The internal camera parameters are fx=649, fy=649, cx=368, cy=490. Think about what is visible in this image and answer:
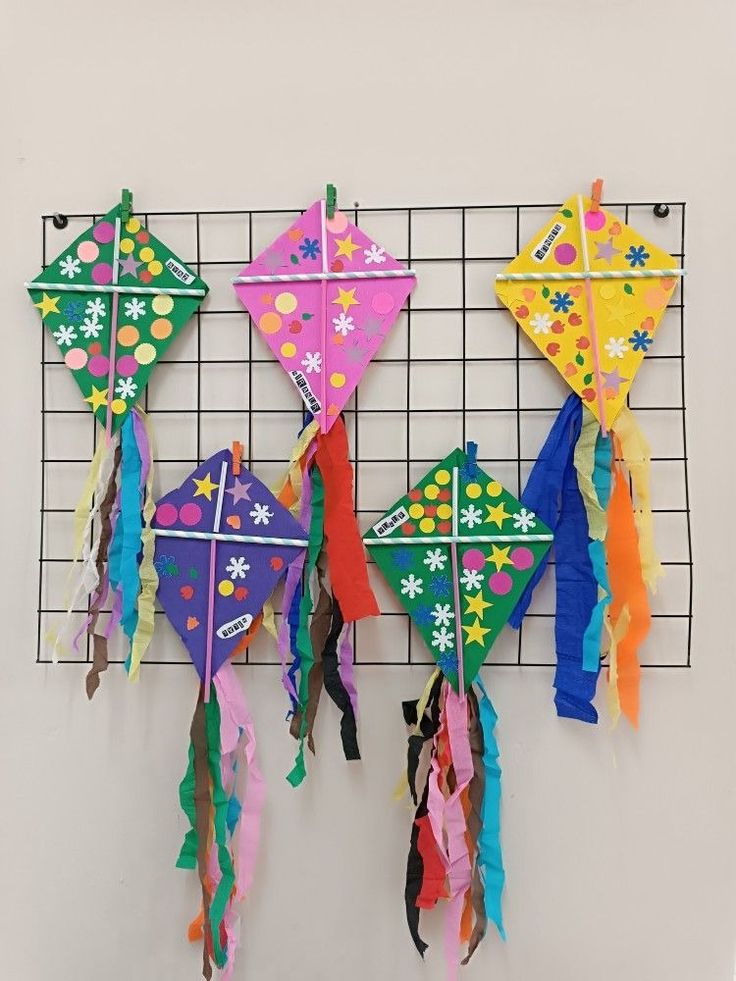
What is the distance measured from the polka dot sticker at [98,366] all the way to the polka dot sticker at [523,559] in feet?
2.08

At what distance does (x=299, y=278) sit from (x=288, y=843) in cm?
81

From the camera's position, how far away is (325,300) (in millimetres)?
904

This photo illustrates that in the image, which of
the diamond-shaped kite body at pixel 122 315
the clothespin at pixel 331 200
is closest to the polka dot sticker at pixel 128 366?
the diamond-shaped kite body at pixel 122 315

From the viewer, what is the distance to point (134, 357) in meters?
0.92

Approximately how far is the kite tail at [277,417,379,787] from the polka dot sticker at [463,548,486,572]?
0.46ft

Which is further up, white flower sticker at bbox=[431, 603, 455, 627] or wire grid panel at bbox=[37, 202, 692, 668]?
wire grid panel at bbox=[37, 202, 692, 668]

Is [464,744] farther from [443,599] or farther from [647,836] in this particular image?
[647,836]

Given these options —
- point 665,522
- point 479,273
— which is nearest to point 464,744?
point 665,522

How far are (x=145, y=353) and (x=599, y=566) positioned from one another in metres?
0.70

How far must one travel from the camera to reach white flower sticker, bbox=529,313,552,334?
90 centimetres

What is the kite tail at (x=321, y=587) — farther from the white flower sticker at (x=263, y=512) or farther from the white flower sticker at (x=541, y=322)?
the white flower sticker at (x=541, y=322)

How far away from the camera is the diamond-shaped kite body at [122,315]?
922mm

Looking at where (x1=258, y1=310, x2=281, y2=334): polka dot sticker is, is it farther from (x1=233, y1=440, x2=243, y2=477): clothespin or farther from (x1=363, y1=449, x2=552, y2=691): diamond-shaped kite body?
(x1=363, y1=449, x2=552, y2=691): diamond-shaped kite body

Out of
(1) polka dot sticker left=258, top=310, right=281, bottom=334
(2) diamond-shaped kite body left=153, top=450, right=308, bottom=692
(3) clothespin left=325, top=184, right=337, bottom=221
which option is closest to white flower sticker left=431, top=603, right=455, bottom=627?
(2) diamond-shaped kite body left=153, top=450, right=308, bottom=692
